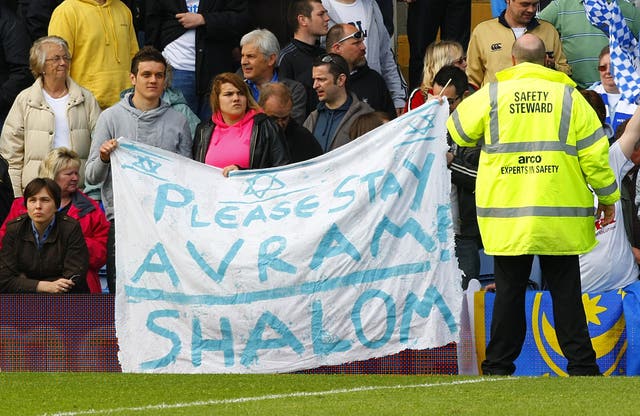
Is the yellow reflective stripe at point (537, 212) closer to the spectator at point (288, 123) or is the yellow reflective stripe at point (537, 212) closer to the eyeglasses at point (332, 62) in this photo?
the spectator at point (288, 123)

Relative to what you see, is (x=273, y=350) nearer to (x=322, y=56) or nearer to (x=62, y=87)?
Result: (x=322, y=56)

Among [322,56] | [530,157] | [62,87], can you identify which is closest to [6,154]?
[62,87]

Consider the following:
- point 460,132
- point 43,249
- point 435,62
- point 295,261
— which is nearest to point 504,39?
point 435,62

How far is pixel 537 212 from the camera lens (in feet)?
31.6

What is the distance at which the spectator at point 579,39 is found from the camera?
46.8 feet

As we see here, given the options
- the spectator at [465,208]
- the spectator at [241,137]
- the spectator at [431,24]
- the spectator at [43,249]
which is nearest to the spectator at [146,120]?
the spectator at [43,249]

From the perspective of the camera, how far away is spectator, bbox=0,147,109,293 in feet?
39.9

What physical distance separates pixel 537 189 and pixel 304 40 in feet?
16.0

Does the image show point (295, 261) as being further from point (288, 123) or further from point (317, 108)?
point (317, 108)

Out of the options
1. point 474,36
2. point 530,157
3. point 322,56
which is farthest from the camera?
point 474,36

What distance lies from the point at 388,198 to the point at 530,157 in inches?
55.1

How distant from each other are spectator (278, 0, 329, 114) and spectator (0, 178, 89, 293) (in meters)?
2.85

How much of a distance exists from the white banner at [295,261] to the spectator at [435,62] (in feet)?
6.66

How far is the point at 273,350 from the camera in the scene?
10.6 metres
